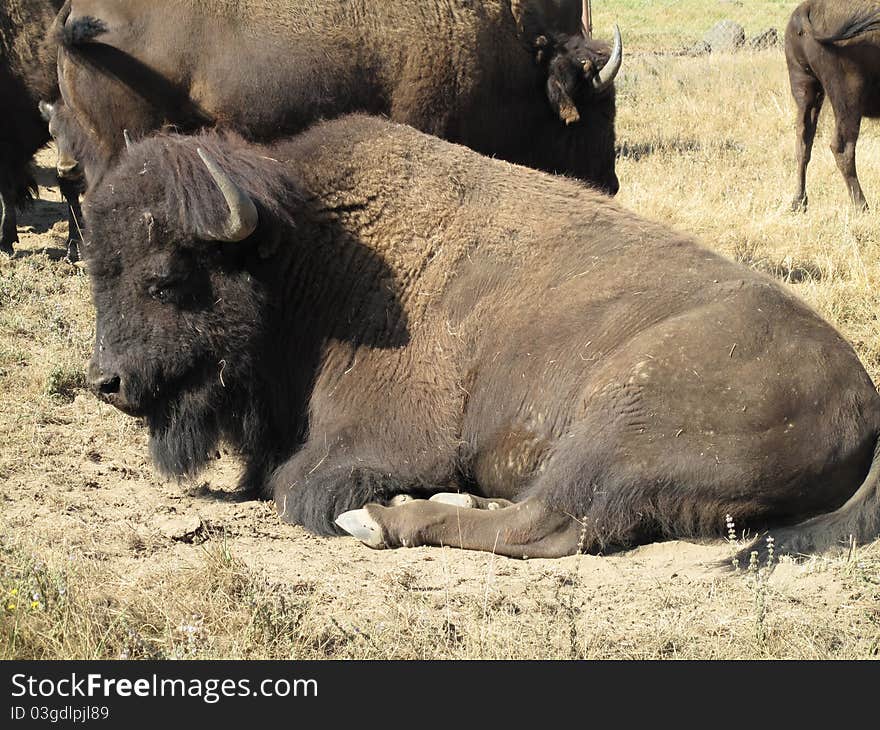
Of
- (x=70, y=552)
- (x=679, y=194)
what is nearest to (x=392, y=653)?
(x=70, y=552)

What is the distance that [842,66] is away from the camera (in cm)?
1062

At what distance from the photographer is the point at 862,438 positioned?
3.94 metres

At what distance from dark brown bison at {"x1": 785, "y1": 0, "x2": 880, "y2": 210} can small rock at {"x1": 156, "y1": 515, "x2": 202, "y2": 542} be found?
25.3 ft

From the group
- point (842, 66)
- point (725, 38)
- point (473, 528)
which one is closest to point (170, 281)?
point (473, 528)

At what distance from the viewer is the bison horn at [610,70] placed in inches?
267

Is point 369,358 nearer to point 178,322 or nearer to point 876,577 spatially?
point 178,322

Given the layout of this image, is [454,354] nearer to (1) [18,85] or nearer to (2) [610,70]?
(2) [610,70]

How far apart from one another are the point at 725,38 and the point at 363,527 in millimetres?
25082

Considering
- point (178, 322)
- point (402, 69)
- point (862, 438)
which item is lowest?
point (862, 438)

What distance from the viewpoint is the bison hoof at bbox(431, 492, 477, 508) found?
4316 mm

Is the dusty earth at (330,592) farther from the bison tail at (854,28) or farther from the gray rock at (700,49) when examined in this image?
the gray rock at (700,49)

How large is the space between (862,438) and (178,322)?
2.64 metres

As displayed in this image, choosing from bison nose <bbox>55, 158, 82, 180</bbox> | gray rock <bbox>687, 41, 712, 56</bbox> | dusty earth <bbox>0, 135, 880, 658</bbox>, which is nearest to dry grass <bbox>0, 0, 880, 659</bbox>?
dusty earth <bbox>0, 135, 880, 658</bbox>

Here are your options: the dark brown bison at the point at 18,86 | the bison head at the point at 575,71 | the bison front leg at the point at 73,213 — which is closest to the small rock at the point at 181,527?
the bison head at the point at 575,71
